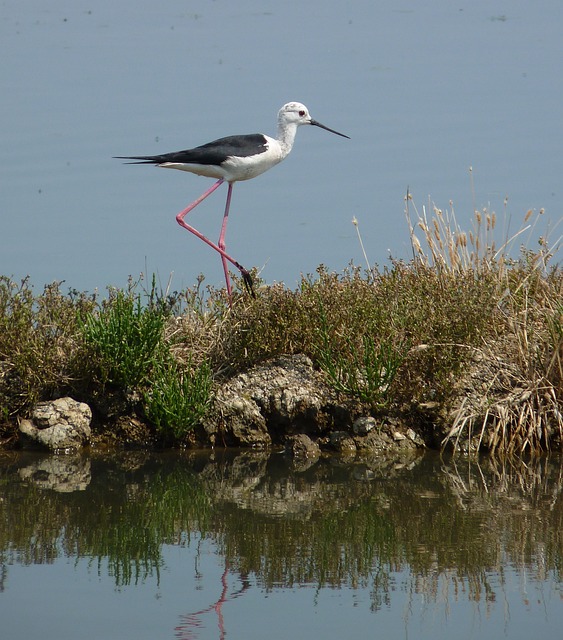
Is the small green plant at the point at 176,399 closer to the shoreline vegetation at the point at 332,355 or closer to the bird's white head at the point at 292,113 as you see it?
the shoreline vegetation at the point at 332,355

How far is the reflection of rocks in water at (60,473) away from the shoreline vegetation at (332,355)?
0.60 metres

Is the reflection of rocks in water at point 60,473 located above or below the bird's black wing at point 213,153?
below

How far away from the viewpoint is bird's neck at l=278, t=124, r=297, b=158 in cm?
1085

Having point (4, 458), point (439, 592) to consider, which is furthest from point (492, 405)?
point (4, 458)

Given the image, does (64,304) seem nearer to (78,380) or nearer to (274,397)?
(78,380)

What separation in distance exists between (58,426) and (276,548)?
3003 millimetres

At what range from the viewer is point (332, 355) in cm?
873

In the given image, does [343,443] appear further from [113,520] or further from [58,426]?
[113,520]

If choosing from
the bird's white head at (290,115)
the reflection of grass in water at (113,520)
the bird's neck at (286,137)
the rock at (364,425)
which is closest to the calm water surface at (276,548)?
the reflection of grass in water at (113,520)

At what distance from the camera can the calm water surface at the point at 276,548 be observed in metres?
4.95

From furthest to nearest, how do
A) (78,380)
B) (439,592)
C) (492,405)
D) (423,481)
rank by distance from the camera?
(78,380) → (492,405) → (423,481) → (439,592)

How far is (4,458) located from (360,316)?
2940mm

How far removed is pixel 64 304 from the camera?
30.3 feet

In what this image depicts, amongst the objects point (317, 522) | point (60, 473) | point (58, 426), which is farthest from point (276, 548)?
point (58, 426)
